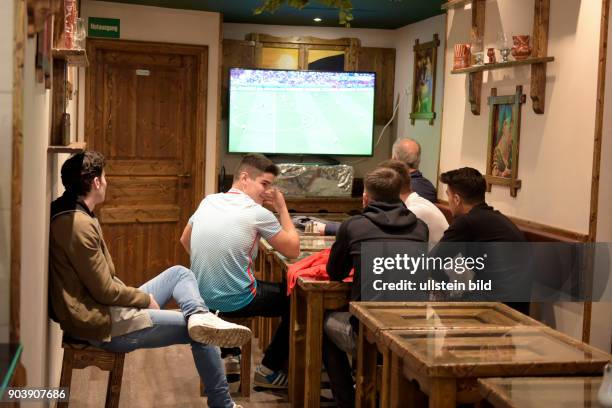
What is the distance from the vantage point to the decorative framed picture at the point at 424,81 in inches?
264

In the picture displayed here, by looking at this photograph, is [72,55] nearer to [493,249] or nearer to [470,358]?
[470,358]

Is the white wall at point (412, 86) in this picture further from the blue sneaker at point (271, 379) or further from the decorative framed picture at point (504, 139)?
the blue sneaker at point (271, 379)

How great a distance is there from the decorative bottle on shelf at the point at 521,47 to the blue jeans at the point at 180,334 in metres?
2.03

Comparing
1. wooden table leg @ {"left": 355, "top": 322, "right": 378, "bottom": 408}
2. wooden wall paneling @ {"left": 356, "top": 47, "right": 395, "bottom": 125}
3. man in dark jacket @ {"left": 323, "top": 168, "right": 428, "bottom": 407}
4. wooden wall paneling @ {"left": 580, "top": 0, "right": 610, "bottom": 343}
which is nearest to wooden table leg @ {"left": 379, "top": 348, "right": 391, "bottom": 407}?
wooden table leg @ {"left": 355, "top": 322, "right": 378, "bottom": 408}

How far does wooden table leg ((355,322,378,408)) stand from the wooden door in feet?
12.3

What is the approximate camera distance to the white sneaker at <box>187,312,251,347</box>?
347cm

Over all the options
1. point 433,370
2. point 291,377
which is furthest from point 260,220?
point 433,370

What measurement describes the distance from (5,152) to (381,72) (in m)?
5.75

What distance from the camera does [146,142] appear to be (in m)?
6.76

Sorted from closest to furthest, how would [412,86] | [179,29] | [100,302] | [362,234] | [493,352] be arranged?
1. [493,352]
2. [100,302]
3. [362,234]
4. [179,29]
5. [412,86]

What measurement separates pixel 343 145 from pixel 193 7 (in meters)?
1.77

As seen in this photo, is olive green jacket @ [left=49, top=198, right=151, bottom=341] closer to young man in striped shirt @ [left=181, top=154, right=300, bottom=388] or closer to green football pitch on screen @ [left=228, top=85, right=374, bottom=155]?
young man in striped shirt @ [left=181, top=154, right=300, bottom=388]

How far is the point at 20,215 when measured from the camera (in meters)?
2.12

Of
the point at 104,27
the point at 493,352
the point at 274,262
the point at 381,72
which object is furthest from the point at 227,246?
the point at 381,72
